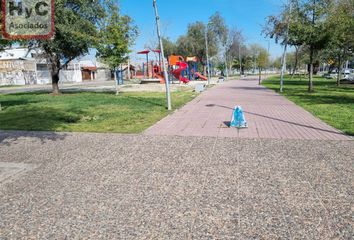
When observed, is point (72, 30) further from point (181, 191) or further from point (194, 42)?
point (194, 42)

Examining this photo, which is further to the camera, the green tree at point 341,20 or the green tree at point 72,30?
the green tree at point 72,30

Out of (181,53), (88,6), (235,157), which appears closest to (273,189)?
(235,157)

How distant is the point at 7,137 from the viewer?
7.70 meters

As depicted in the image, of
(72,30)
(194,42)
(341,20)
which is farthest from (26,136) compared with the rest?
(194,42)

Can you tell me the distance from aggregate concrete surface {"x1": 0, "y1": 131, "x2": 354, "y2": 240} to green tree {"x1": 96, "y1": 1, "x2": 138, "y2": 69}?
1349 cm

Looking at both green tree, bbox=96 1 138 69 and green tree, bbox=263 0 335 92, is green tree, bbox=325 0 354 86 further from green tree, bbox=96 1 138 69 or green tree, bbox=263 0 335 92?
green tree, bbox=96 1 138 69

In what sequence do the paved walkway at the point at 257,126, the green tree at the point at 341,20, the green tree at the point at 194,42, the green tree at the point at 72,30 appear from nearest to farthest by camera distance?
the paved walkway at the point at 257,126, the green tree at the point at 341,20, the green tree at the point at 72,30, the green tree at the point at 194,42

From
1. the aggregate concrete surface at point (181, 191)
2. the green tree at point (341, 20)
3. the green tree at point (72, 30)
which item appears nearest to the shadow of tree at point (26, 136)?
the aggregate concrete surface at point (181, 191)

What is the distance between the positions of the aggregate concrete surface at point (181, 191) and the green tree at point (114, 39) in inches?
531

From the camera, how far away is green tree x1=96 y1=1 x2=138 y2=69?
1891cm

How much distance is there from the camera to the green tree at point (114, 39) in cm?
1891

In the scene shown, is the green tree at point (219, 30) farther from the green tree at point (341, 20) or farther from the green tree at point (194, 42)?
the green tree at point (341, 20)

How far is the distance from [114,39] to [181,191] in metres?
16.7

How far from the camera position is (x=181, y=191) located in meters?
4.09
